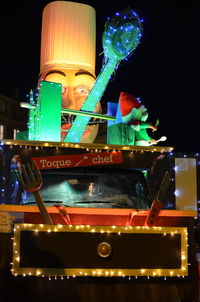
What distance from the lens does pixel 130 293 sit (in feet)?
16.4

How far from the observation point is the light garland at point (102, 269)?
480 centimetres

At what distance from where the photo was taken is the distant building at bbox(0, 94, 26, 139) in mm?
36812

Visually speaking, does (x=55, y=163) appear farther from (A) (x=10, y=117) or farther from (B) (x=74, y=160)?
(A) (x=10, y=117)

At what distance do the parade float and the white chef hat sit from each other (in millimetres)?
3502

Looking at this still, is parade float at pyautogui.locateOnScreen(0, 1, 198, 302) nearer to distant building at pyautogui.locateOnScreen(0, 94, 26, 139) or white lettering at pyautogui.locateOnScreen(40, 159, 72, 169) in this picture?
white lettering at pyautogui.locateOnScreen(40, 159, 72, 169)

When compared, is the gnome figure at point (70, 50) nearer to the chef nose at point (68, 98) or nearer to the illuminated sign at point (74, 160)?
the chef nose at point (68, 98)

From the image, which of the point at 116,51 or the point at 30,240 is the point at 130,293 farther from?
the point at 116,51

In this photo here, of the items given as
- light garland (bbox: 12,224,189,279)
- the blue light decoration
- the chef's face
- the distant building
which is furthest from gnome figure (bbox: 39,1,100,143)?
the distant building

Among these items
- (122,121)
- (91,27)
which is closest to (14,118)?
(91,27)

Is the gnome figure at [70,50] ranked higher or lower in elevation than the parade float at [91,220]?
higher

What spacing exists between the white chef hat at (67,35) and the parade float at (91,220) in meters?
3.50

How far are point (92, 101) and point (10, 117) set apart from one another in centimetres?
2884

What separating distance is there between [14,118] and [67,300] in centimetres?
3429

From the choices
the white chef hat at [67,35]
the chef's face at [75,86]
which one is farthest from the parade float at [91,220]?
the white chef hat at [67,35]
